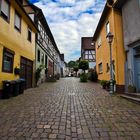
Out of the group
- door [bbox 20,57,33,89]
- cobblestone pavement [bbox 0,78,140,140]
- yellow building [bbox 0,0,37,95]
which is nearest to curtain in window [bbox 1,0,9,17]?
yellow building [bbox 0,0,37,95]

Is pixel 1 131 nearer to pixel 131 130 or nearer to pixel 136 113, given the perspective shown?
pixel 131 130

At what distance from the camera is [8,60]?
10.1 m

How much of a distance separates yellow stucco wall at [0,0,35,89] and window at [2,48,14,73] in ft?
0.80

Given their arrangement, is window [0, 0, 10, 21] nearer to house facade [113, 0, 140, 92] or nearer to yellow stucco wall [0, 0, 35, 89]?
yellow stucco wall [0, 0, 35, 89]

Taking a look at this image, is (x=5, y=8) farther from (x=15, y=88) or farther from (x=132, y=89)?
(x=132, y=89)

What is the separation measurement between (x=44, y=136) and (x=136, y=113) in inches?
132

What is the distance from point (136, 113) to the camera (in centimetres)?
565

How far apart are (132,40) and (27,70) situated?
869 centimetres

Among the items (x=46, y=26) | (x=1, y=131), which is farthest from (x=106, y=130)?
(x=46, y=26)

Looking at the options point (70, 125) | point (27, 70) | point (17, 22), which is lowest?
point (70, 125)

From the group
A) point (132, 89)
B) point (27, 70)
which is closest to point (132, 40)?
point (132, 89)

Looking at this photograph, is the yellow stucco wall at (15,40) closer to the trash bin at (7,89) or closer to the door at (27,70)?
the trash bin at (7,89)

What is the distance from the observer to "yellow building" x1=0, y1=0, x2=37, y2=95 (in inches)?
366

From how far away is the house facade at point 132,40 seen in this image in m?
8.98
